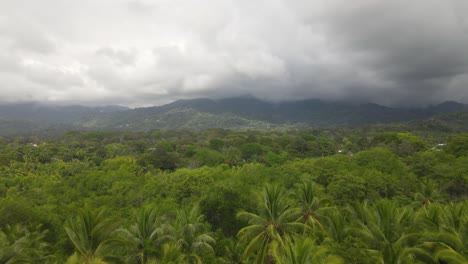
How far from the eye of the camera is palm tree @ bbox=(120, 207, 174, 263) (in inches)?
637

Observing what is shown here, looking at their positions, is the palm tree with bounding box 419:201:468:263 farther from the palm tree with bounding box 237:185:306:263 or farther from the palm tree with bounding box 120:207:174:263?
the palm tree with bounding box 120:207:174:263

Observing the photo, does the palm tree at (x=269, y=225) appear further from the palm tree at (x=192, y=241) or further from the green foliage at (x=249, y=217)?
the palm tree at (x=192, y=241)

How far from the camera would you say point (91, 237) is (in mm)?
14039

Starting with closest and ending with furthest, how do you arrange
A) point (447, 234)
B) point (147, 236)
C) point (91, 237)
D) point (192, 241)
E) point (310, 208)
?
point (91, 237) → point (447, 234) → point (147, 236) → point (192, 241) → point (310, 208)

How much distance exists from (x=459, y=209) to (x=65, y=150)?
97403mm

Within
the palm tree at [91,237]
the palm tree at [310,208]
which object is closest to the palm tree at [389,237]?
the palm tree at [310,208]

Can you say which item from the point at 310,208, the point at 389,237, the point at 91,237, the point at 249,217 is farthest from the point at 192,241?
the point at 389,237

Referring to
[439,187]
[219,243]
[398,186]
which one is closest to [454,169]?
[439,187]

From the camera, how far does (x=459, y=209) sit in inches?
729

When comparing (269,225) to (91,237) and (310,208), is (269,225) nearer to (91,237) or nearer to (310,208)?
(310,208)

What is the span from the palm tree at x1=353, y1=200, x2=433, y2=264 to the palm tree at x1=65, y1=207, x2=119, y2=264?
14.7 m

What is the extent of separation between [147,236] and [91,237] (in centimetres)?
375

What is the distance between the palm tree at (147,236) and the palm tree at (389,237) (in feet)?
40.6

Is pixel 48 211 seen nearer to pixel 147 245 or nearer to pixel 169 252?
pixel 147 245
